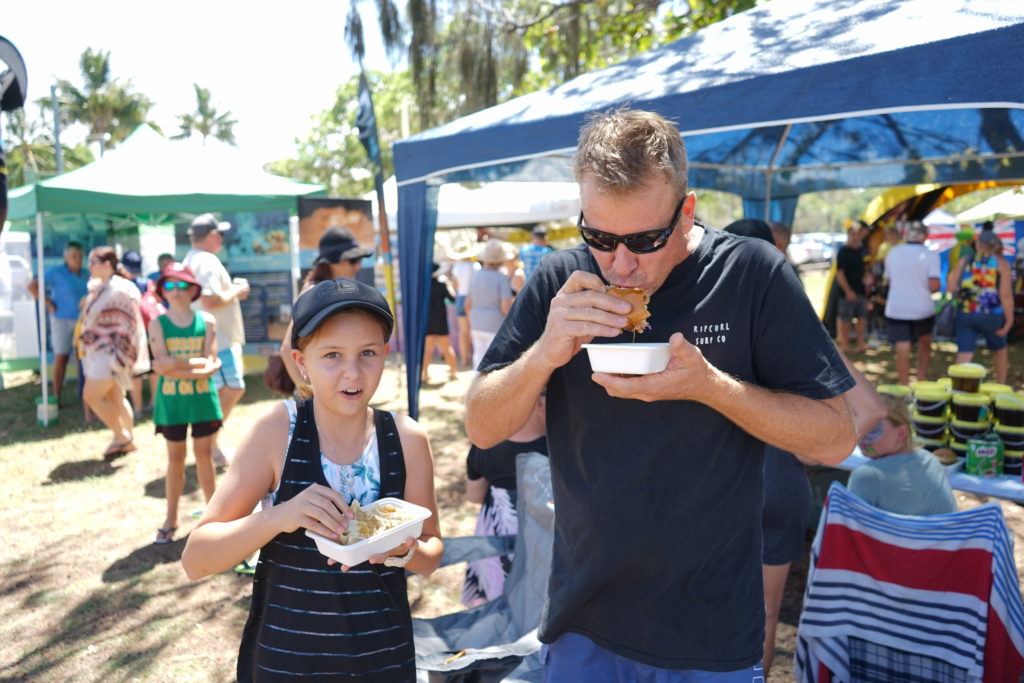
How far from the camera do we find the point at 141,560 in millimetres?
4730

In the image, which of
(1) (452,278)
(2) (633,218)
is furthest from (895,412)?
(1) (452,278)

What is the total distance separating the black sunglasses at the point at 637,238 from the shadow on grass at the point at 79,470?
644cm

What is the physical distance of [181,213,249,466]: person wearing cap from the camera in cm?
618

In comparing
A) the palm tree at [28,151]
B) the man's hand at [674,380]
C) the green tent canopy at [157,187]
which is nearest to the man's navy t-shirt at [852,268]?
the green tent canopy at [157,187]

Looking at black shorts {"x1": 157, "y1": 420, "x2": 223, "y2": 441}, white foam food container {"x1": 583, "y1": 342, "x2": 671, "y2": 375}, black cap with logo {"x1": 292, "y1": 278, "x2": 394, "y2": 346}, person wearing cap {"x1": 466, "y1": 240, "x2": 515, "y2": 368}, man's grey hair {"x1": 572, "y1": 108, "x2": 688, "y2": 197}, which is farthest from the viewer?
person wearing cap {"x1": 466, "y1": 240, "x2": 515, "y2": 368}

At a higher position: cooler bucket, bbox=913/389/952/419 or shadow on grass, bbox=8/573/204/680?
cooler bucket, bbox=913/389/952/419

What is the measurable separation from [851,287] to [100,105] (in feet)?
159

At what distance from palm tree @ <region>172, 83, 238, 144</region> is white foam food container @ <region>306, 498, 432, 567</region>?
2774 inches

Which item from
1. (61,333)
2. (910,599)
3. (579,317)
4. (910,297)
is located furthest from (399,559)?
(61,333)

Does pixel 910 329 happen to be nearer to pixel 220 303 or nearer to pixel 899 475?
pixel 899 475

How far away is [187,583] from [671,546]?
3821mm

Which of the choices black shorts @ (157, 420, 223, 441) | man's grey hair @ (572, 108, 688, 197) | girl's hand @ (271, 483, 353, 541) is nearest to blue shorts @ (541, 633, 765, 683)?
girl's hand @ (271, 483, 353, 541)

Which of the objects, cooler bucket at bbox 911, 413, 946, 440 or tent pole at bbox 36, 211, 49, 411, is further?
tent pole at bbox 36, 211, 49, 411

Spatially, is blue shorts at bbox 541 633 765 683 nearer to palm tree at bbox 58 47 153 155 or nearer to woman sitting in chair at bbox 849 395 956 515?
woman sitting in chair at bbox 849 395 956 515
